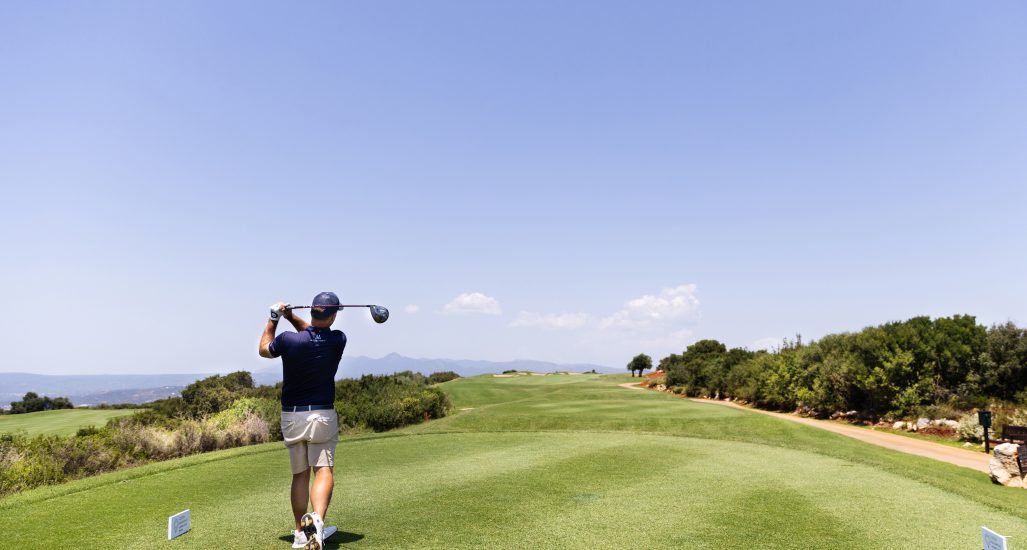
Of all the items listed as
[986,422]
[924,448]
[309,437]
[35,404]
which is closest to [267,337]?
[309,437]

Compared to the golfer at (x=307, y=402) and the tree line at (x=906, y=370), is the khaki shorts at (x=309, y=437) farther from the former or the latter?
the tree line at (x=906, y=370)

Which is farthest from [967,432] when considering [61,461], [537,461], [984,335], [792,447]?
[61,461]

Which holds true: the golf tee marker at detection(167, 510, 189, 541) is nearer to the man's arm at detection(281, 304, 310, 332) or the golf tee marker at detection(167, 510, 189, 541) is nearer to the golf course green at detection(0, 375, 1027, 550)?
the golf course green at detection(0, 375, 1027, 550)

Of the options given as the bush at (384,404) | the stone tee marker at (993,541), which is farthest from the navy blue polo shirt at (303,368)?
the bush at (384,404)

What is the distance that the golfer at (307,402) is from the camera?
551 cm

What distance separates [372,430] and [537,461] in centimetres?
1508

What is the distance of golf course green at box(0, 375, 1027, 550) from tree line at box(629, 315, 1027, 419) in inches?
601

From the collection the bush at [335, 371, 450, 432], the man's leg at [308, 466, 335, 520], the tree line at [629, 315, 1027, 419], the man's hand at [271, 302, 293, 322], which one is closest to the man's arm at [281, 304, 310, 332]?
the man's hand at [271, 302, 293, 322]

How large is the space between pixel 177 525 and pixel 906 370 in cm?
2988

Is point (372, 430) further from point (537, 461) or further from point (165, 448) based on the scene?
point (537, 461)

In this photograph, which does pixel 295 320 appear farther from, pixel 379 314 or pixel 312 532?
pixel 312 532

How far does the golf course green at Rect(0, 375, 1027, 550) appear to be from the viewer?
18.5 ft

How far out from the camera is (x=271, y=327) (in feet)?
18.9

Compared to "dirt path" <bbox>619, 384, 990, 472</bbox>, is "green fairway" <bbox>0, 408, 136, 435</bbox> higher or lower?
higher
